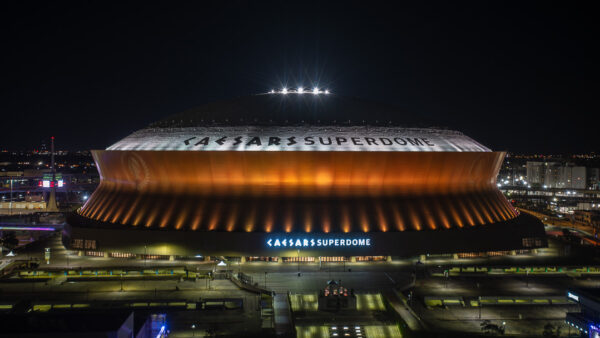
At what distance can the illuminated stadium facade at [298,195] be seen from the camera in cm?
3456

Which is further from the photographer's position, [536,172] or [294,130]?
[536,172]

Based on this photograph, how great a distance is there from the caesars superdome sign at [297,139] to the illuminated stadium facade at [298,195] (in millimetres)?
112

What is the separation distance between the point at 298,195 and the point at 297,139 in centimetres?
430

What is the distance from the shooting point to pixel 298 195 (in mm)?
36156

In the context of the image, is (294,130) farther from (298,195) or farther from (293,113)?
(298,195)

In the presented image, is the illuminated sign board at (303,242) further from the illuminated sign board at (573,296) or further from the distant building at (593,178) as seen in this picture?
the distant building at (593,178)

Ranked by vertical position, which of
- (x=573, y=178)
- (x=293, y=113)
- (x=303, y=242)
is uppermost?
(x=293, y=113)

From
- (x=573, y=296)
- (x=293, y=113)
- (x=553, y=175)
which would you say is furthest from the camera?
(x=553, y=175)

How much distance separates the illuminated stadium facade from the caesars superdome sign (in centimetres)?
11

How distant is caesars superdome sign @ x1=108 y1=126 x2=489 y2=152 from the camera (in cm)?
3719

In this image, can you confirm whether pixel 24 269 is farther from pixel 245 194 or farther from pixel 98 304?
pixel 245 194

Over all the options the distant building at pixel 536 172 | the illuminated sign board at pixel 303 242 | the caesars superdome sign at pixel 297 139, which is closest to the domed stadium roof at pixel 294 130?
the caesars superdome sign at pixel 297 139

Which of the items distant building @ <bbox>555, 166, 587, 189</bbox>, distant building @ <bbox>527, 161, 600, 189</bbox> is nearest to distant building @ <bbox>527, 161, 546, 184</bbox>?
distant building @ <bbox>527, 161, 600, 189</bbox>

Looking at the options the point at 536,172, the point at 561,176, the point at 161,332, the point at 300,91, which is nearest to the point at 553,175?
the point at 561,176
